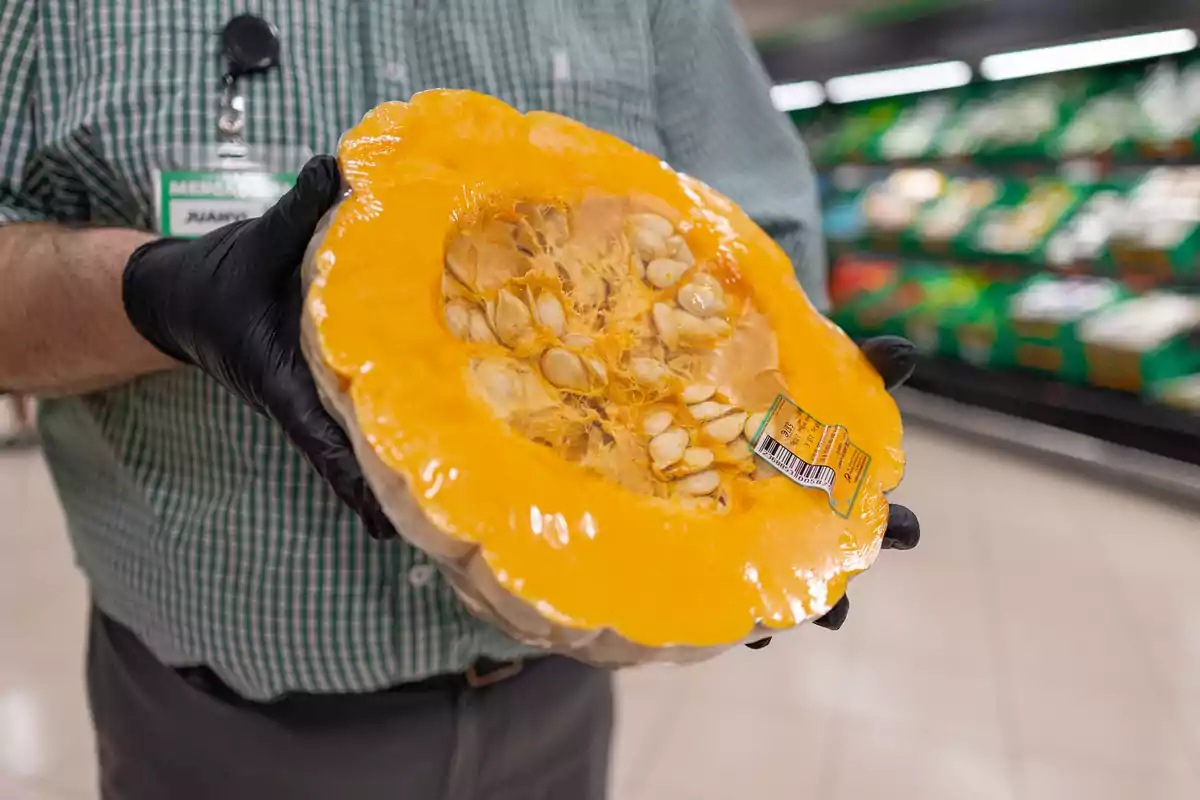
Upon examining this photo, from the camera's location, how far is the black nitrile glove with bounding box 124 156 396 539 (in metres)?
0.48

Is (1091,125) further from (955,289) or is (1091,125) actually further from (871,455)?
(871,455)

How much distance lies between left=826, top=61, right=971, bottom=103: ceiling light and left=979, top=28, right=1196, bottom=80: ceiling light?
0.18 metres

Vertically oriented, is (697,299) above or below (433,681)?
above

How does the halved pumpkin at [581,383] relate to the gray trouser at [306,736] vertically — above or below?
above

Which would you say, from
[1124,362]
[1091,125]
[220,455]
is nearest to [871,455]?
[220,455]

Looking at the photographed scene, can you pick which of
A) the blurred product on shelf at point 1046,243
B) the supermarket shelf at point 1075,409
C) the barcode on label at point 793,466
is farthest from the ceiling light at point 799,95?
the barcode on label at point 793,466

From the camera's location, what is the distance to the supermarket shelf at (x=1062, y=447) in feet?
10.1

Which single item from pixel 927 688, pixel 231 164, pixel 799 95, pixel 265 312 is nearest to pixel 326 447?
pixel 265 312

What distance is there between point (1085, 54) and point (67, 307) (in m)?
3.83

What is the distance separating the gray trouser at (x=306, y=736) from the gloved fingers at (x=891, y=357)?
0.45 metres

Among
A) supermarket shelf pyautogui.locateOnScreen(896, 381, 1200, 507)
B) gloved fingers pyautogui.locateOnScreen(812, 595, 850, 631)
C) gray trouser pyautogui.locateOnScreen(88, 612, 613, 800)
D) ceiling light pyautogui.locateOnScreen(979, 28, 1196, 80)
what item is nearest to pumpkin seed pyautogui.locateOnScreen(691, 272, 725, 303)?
gloved fingers pyautogui.locateOnScreen(812, 595, 850, 631)

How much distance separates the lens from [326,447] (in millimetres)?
477

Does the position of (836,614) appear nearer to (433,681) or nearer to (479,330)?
(479,330)

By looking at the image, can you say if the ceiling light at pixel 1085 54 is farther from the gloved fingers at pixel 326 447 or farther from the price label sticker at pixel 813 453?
the gloved fingers at pixel 326 447
